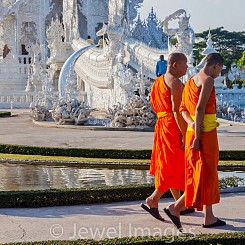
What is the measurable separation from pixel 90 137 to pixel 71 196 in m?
7.12

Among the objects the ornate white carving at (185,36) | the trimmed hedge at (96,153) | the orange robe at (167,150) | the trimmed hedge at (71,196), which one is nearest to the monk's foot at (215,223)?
the orange robe at (167,150)

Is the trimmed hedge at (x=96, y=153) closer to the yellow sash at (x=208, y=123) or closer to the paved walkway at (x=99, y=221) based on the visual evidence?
the paved walkway at (x=99, y=221)

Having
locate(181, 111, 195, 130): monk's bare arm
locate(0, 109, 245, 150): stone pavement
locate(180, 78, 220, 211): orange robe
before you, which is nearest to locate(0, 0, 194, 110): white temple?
locate(0, 109, 245, 150): stone pavement

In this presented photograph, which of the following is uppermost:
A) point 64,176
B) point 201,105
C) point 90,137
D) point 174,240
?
point 201,105

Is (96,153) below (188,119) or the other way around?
below

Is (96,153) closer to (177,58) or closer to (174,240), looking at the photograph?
(177,58)

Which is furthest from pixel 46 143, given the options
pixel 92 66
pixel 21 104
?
pixel 21 104

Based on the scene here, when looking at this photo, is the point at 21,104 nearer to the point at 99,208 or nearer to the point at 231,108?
the point at 231,108

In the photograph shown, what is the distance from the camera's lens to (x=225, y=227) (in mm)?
5340

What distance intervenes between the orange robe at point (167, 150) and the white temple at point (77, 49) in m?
9.97

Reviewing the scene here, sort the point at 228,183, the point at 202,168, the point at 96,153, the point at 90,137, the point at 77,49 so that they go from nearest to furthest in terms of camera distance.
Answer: the point at 202,168 → the point at 228,183 → the point at 96,153 → the point at 90,137 → the point at 77,49

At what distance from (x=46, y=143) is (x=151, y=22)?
772 inches

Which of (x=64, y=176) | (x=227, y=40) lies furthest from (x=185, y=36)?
(x=227, y=40)

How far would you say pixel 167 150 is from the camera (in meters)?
5.64
